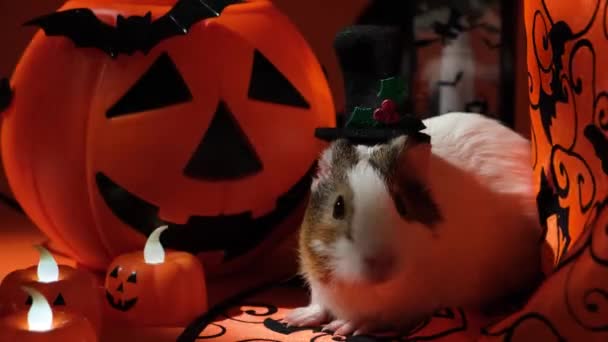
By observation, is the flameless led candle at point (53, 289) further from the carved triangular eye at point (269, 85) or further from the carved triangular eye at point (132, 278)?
the carved triangular eye at point (269, 85)

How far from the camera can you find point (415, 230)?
128cm

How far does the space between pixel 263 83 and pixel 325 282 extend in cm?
42

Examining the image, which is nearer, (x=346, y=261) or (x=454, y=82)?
(x=346, y=261)

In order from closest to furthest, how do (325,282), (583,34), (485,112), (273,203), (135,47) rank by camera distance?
(583,34) < (325,282) < (135,47) < (273,203) < (485,112)

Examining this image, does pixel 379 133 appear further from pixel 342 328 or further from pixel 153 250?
pixel 153 250

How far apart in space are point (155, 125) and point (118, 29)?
0.18 meters

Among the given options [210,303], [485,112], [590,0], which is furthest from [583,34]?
[485,112]

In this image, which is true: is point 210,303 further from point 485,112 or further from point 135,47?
point 485,112

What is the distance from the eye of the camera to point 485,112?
7.48 feet

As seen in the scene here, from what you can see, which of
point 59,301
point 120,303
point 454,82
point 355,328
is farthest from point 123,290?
point 454,82

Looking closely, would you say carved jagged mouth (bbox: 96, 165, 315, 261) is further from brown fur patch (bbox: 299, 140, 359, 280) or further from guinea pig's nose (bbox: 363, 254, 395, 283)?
guinea pig's nose (bbox: 363, 254, 395, 283)

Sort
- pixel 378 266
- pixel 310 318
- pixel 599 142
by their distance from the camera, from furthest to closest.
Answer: pixel 310 318 < pixel 378 266 < pixel 599 142

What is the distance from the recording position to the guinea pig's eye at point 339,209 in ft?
4.31

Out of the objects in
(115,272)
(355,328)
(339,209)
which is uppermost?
(339,209)
